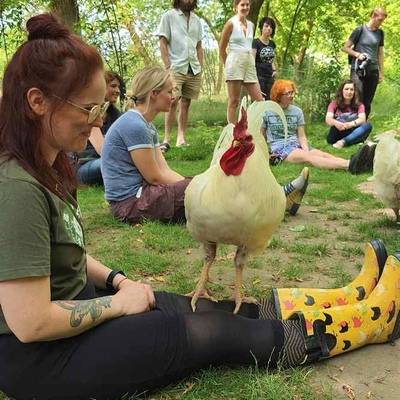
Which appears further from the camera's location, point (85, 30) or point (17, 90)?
point (85, 30)

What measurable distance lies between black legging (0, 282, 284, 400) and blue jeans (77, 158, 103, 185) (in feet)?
12.6

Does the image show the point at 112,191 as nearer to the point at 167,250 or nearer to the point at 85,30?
the point at 167,250

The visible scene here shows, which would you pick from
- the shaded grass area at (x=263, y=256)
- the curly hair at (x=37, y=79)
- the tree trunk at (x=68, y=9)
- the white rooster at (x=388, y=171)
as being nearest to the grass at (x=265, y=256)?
the shaded grass area at (x=263, y=256)

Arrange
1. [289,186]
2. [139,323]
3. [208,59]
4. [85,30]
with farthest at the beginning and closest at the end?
[208,59] < [85,30] < [289,186] < [139,323]

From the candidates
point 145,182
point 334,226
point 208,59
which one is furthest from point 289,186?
point 208,59

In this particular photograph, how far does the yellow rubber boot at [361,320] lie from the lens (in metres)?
2.15

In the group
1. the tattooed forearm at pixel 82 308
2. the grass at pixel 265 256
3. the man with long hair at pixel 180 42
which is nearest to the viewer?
the tattooed forearm at pixel 82 308

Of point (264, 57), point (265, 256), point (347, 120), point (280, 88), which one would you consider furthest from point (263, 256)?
point (264, 57)

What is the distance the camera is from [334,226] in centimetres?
433

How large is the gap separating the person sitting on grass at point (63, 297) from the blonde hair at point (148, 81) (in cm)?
227

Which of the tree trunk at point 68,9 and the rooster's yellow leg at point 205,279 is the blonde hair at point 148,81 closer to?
the rooster's yellow leg at point 205,279

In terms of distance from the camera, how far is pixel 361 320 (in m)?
2.24

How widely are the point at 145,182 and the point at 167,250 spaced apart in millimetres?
824


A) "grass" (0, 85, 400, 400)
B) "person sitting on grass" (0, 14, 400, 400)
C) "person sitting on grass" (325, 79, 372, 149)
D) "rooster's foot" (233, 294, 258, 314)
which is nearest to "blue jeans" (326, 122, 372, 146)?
"person sitting on grass" (325, 79, 372, 149)
